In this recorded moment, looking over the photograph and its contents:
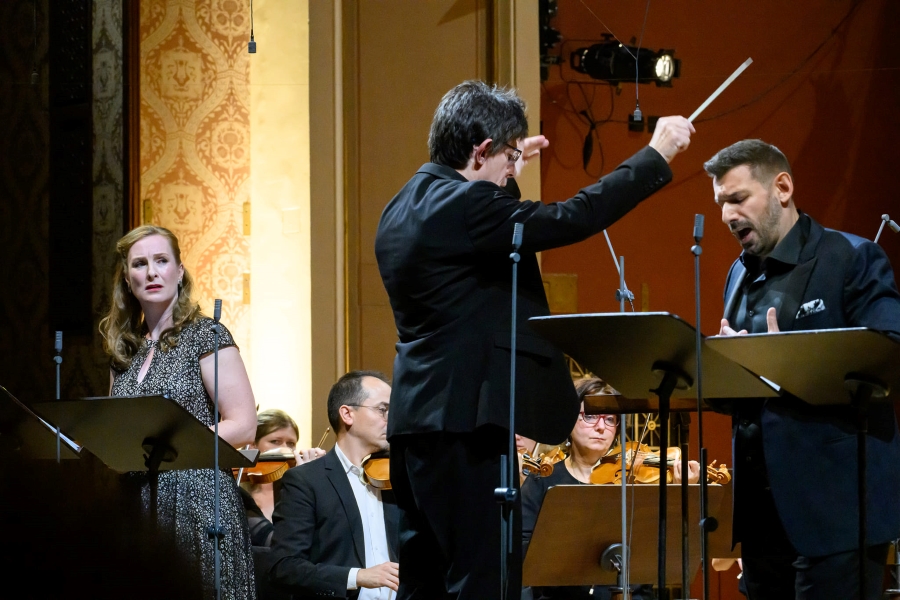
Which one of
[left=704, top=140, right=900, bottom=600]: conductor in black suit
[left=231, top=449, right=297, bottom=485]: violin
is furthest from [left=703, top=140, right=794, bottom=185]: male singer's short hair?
[left=231, top=449, right=297, bottom=485]: violin

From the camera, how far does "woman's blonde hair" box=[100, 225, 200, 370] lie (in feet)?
9.01

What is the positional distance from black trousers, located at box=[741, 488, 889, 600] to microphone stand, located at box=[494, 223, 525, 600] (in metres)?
0.70

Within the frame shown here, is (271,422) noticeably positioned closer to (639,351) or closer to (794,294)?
(794,294)

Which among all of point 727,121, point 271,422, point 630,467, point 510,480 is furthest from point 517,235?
point 727,121

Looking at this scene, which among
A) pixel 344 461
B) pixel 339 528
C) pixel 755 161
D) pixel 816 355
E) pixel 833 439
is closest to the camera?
pixel 816 355

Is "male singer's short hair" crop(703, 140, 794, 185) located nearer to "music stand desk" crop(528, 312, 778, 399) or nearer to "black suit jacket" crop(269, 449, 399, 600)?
"music stand desk" crop(528, 312, 778, 399)

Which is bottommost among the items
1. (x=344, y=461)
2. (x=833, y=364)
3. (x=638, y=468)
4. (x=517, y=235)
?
(x=638, y=468)

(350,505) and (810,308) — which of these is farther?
(350,505)

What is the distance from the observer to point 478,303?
2.04 m

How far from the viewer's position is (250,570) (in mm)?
2682

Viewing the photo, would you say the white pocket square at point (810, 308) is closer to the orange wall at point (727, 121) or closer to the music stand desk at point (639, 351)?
the music stand desk at point (639, 351)

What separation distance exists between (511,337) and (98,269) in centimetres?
320

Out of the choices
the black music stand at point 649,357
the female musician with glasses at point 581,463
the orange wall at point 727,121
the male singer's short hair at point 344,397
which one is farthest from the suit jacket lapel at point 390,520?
the orange wall at point 727,121

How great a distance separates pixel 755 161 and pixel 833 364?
759mm
